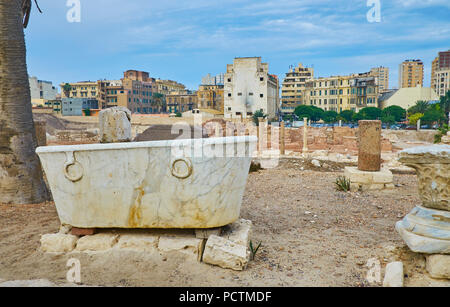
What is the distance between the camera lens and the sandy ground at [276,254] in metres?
3.11

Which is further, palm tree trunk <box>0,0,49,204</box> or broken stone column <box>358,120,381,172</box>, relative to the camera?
broken stone column <box>358,120,381,172</box>

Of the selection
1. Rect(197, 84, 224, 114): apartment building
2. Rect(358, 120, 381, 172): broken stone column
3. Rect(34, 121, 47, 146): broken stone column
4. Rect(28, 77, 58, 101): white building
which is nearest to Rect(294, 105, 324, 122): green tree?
Rect(197, 84, 224, 114): apartment building

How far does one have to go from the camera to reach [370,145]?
25.1ft

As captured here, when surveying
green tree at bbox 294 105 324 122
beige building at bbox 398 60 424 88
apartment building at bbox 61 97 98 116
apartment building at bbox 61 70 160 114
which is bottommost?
green tree at bbox 294 105 324 122

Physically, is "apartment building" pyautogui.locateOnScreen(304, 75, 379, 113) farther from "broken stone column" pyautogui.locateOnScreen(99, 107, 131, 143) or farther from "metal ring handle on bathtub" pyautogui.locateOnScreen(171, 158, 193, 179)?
"metal ring handle on bathtub" pyautogui.locateOnScreen(171, 158, 193, 179)

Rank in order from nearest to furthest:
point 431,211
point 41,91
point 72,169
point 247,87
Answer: point 431,211 < point 72,169 < point 247,87 < point 41,91

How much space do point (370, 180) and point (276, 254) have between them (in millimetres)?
4640

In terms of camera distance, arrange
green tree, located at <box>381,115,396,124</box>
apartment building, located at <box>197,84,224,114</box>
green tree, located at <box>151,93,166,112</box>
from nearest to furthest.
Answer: green tree, located at <box>381,115,396,124</box> < apartment building, located at <box>197,84,224,114</box> < green tree, located at <box>151,93,166,112</box>

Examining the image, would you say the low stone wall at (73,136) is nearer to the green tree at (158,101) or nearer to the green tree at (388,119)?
the green tree at (388,119)

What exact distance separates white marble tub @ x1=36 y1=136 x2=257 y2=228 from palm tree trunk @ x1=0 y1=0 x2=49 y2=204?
2.43 meters

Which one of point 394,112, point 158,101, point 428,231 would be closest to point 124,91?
point 158,101

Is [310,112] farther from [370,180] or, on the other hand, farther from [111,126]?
[111,126]

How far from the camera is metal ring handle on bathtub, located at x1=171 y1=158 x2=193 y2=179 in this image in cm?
335

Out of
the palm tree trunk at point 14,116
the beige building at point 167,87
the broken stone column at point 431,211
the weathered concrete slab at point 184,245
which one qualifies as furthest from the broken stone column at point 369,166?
the beige building at point 167,87
